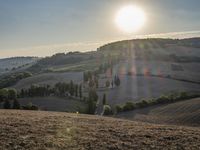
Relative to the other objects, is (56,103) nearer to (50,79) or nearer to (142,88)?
(142,88)

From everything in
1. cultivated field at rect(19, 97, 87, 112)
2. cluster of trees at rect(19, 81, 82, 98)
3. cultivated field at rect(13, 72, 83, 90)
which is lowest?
cultivated field at rect(19, 97, 87, 112)

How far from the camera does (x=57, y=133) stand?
19.5 m

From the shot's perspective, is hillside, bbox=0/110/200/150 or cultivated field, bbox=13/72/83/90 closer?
hillside, bbox=0/110/200/150

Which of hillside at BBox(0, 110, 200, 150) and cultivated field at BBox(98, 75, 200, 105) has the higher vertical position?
hillside at BBox(0, 110, 200, 150)

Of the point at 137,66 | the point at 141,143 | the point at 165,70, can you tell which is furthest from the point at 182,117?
the point at 137,66

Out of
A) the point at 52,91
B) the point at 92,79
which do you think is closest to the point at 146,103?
the point at 52,91

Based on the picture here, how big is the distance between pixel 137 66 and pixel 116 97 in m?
82.7

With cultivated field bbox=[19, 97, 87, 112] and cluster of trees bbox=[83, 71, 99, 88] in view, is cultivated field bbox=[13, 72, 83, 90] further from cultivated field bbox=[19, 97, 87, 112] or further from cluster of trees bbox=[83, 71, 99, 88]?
cultivated field bbox=[19, 97, 87, 112]

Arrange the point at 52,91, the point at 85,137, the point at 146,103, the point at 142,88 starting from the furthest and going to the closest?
the point at 142,88
the point at 52,91
the point at 146,103
the point at 85,137

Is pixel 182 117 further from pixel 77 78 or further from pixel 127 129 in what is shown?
pixel 77 78

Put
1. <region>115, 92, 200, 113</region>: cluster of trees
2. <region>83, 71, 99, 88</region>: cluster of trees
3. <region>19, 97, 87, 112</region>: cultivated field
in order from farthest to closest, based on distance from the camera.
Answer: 1. <region>83, 71, 99, 88</region>: cluster of trees
2. <region>19, 97, 87, 112</region>: cultivated field
3. <region>115, 92, 200, 113</region>: cluster of trees

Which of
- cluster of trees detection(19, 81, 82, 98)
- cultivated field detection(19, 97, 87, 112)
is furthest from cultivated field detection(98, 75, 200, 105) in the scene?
cultivated field detection(19, 97, 87, 112)

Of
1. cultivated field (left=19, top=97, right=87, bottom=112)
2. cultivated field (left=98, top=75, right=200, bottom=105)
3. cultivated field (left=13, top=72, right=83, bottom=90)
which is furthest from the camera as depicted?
cultivated field (left=13, top=72, right=83, bottom=90)

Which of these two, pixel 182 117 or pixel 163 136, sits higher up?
pixel 163 136
